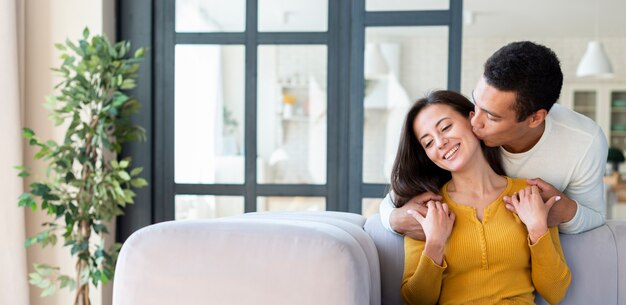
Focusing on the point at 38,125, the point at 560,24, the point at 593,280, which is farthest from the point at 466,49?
the point at 593,280

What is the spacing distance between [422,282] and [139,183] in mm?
1803

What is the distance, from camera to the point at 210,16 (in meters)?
3.71

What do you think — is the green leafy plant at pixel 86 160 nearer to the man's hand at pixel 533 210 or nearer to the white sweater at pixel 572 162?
the white sweater at pixel 572 162

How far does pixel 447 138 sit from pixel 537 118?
0.24 meters

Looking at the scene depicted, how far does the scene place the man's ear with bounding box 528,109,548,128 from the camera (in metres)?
1.87

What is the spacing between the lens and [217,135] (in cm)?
376

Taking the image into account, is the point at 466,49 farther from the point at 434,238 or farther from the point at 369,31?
the point at 434,238

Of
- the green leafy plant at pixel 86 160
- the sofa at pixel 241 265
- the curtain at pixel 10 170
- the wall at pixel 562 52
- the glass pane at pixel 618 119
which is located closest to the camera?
the sofa at pixel 241 265

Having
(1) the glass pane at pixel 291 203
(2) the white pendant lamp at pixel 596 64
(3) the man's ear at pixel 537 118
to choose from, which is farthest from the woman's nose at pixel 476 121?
(2) the white pendant lamp at pixel 596 64

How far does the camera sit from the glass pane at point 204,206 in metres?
3.76

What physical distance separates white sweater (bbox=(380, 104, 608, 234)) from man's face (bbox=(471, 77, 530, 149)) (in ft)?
0.40

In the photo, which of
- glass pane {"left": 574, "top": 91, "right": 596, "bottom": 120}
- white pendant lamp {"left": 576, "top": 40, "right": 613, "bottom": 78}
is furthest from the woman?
glass pane {"left": 574, "top": 91, "right": 596, "bottom": 120}

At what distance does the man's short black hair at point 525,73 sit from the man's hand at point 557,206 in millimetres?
234

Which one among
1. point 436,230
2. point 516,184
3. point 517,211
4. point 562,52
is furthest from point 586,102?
point 436,230
